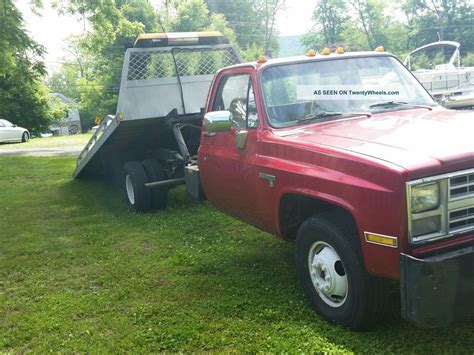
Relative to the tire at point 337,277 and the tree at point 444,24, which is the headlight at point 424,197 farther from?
the tree at point 444,24

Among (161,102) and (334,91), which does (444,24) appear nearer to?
(161,102)

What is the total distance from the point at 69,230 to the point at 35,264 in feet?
4.39

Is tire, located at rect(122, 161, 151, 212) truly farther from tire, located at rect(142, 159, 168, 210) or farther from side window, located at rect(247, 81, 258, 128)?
side window, located at rect(247, 81, 258, 128)

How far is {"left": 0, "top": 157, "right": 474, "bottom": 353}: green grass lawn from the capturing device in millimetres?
3719

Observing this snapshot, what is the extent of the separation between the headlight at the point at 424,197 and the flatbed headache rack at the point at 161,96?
4.55 m

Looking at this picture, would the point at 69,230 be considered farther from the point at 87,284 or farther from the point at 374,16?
the point at 374,16

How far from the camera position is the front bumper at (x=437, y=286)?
298 cm

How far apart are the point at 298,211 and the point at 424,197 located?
134cm

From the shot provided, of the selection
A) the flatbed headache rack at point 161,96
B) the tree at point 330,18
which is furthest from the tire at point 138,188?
the tree at point 330,18

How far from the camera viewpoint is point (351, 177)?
3379 mm

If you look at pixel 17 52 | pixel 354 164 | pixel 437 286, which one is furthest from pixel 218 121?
pixel 17 52

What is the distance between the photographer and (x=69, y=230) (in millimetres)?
7027

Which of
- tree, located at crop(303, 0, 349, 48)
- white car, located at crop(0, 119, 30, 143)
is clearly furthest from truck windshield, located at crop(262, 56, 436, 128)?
tree, located at crop(303, 0, 349, 48)

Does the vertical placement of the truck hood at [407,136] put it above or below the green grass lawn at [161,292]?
above
